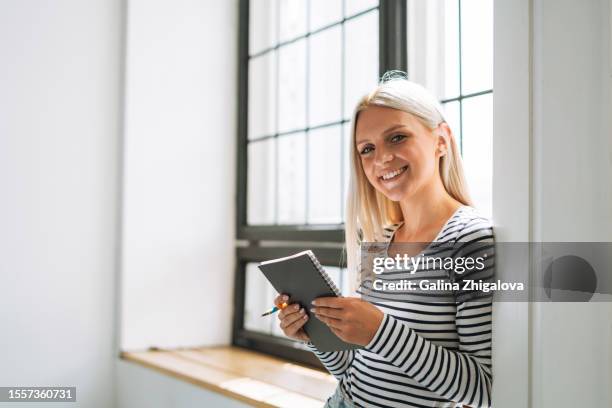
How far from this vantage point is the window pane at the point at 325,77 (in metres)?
2.50

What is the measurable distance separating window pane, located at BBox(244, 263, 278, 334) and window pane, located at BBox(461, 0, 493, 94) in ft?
4.33

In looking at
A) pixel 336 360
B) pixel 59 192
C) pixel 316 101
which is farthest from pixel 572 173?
pixel 59 192

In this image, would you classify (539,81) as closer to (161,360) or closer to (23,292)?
(161,360)

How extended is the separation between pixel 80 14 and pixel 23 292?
3.91 feet

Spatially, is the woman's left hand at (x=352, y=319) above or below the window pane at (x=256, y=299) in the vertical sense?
above

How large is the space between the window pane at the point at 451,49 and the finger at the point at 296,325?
959 millimetres

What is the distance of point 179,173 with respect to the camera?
279 cm

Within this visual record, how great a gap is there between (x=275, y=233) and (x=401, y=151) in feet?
4.36

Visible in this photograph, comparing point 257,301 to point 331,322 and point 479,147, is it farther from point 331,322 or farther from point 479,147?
point 331,322

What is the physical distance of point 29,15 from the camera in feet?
8.24

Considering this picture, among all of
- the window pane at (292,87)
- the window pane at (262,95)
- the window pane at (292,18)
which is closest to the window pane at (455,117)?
the window pane at (292,87)

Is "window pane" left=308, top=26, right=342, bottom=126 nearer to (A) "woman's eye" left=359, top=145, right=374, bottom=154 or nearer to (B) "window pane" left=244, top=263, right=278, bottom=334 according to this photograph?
(B) "window pane" left=244, top=263, right=278, bottom=334

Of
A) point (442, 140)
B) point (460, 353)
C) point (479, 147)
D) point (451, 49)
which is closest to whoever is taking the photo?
point (460, 353)

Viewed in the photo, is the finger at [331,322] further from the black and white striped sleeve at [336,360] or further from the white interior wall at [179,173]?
the white interior wall at [179,173]
